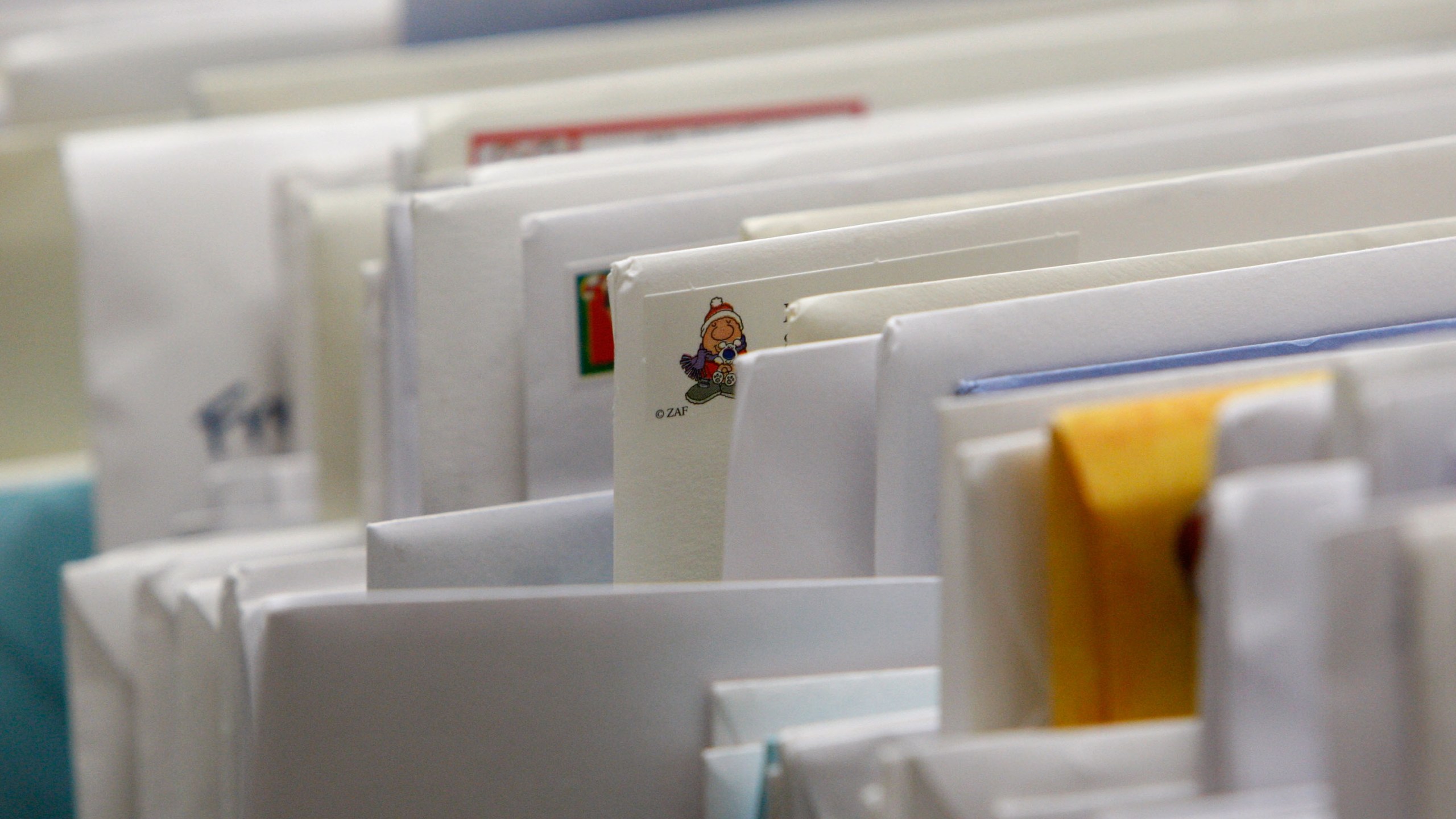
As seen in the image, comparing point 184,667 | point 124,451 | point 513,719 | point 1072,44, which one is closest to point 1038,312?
point 513,719

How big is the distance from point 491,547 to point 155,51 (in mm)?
663

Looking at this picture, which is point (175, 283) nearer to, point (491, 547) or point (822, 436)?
point (491, 547)

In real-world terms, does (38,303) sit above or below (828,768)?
above

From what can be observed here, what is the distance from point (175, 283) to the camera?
88 centimetres

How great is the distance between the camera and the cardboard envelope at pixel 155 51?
0.97 metres

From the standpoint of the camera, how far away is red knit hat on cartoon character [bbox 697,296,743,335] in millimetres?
449

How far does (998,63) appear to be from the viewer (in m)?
0.81

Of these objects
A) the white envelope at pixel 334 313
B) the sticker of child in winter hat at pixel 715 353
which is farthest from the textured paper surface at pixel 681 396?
the white envelope at pixel 334 313

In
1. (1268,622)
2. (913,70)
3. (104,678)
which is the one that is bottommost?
(104,678)

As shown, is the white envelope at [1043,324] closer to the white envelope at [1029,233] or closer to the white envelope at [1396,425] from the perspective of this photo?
the white envelope at [1029,233]

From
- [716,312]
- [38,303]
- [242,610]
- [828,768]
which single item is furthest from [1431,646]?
[38,303]

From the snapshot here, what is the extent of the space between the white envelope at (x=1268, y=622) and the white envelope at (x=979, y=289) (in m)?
0.14

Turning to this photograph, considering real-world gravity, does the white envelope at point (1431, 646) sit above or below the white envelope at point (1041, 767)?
above

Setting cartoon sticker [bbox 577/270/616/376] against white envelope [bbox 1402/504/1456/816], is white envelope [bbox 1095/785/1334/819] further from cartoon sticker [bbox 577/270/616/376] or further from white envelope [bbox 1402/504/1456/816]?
cartoon sticker [bbox 577/270/616/376]
